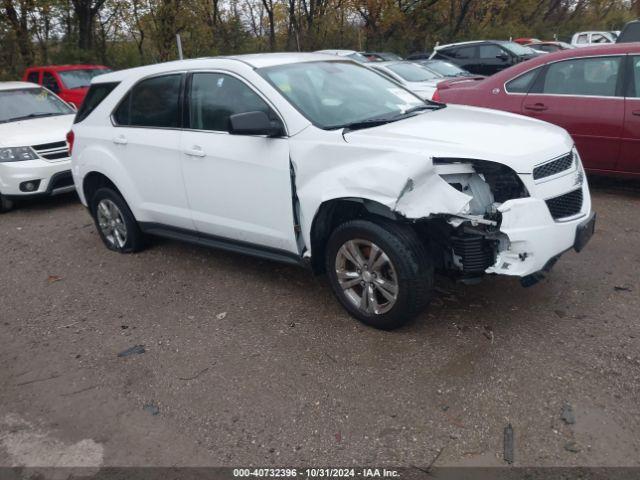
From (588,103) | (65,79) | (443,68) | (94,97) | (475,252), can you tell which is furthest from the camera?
(443,68)

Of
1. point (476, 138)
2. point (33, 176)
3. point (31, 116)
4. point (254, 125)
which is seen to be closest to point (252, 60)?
point (254, 125)

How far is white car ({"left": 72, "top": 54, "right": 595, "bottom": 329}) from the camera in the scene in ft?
11.2

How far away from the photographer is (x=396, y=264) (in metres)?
3.53

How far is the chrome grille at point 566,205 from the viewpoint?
353cm

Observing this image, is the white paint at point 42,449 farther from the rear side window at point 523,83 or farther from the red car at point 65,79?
the red car at point 65,79

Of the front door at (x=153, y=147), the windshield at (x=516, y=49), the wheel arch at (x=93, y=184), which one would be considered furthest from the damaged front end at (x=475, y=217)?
the windshield at (x=516, y=49)

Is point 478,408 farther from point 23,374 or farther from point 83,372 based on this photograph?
point 23,374

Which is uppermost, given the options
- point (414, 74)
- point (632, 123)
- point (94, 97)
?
point (94, 97)

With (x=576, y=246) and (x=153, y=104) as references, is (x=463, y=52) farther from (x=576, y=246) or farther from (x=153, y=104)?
(x=576, y=246)

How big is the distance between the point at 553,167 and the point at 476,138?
523 millimetres

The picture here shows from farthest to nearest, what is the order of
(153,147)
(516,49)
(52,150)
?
(516,49), (52,150), (153,147)

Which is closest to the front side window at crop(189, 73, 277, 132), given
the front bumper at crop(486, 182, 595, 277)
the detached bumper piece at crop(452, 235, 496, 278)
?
the detached bumper piece at crop(452, 235, 496, 278)

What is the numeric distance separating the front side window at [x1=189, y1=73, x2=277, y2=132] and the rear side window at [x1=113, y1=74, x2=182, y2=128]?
0.69 ft

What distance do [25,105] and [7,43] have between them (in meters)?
10.4
